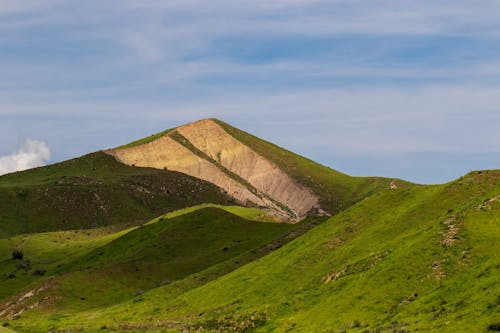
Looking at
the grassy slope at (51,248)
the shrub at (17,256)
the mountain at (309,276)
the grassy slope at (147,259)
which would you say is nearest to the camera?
the mountain at (309,276)

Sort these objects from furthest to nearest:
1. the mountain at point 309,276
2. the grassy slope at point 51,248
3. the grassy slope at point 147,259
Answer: the grassy slope at point 51,248
the grassy slope at point 147,259
the mountain at point 309,276

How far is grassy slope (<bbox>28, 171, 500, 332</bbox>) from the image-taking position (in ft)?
124

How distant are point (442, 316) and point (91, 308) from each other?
50.9 metres

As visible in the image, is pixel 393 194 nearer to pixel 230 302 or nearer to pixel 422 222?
pixel 422 222

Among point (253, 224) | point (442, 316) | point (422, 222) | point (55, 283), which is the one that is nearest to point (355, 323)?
point (442, 316)

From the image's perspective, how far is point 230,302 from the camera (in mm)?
60250

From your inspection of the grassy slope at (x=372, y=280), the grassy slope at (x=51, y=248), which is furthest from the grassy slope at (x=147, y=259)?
the grassy slope at (x=372, y=280)

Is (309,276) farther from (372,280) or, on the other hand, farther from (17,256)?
(17,256)

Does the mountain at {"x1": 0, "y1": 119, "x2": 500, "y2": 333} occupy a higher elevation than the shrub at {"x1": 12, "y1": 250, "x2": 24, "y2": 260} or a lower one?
lower

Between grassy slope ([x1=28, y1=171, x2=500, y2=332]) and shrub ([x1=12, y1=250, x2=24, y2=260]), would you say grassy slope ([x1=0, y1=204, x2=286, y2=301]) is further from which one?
grassy slope ([x1=28, y1=171, x2=500, y2=332])

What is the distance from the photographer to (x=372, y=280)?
46031mm

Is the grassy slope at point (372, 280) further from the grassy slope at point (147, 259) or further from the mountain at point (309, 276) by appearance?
the grassy slope at point (147, 259)

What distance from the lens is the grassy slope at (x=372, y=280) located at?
37844mm

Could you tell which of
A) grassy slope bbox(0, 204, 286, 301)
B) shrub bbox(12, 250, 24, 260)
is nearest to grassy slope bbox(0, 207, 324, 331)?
grassy slope bbox(0, 204, 286, 301)
